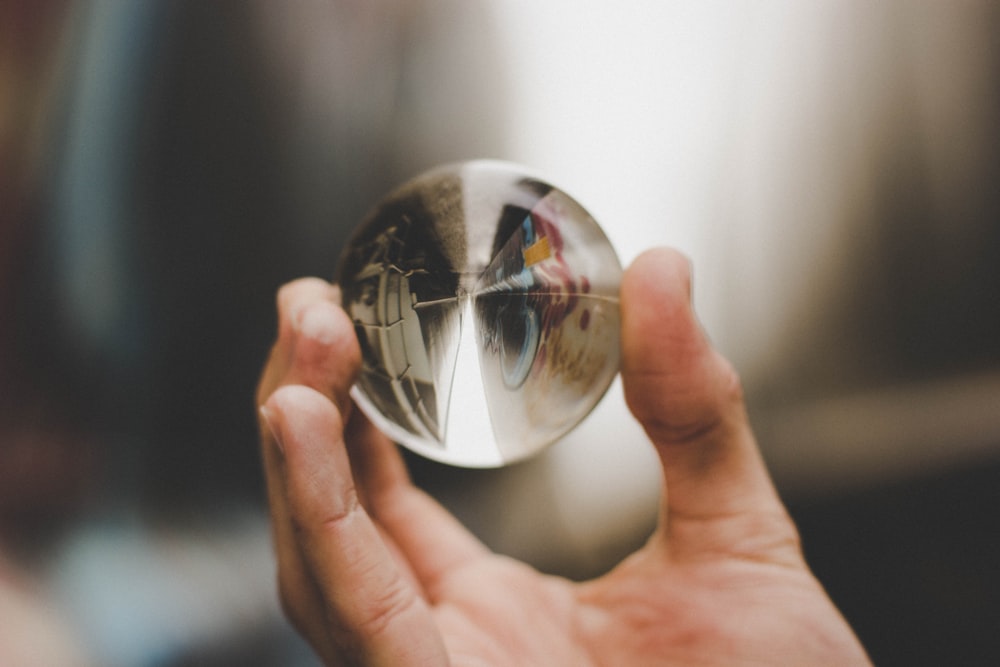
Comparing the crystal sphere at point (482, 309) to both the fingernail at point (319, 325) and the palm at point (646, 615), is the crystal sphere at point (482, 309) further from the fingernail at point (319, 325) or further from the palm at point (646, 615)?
the palm at point (646, 615)

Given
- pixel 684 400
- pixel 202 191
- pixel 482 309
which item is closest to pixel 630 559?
pixel 684 400

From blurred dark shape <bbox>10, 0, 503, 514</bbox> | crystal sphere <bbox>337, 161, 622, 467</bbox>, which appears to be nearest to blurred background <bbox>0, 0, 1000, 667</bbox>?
blurred dark shape <bbox>10, 0, 503, 514</bbox>

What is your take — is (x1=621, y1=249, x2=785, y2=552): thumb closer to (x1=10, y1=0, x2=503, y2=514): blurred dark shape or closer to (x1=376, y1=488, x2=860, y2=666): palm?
(x1=376, y1=488, x2=860, y2=666): palm

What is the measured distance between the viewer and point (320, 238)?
1.11 meters

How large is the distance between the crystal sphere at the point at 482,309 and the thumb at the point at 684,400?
27 mm

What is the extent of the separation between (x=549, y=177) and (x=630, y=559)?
47 centimetres

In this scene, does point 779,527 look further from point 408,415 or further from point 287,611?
point 287,611

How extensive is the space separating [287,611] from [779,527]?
475 mm

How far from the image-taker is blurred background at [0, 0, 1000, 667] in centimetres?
99

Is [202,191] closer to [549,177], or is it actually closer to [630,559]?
[549,177]

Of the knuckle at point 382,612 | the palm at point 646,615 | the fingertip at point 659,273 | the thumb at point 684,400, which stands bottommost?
the palm at point 646,615

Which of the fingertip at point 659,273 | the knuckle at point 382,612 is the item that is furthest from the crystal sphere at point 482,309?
the knuckle at point 382,612

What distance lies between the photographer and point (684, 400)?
583 mm

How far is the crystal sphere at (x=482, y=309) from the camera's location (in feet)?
1.69
